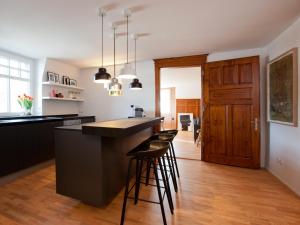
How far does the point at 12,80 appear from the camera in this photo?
12.2 feet

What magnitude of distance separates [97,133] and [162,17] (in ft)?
5.83

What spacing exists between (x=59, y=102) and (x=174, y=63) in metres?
3.28

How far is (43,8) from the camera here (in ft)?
6.71

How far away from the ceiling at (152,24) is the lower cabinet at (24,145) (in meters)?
1.60

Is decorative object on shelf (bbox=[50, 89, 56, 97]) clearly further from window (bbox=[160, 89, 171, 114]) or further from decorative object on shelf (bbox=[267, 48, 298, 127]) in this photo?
window (bbox=[160, 89, 171, 114])

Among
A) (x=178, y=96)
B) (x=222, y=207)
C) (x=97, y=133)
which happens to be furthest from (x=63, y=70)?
(x=178, y=96)

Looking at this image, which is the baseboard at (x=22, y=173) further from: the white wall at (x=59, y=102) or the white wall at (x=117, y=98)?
the white wall at (x=117, y=98)

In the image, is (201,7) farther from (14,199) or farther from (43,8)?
(14,199)

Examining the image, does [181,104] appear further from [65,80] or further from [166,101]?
[65,80]

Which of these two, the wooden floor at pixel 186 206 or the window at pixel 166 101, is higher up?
the window at pixel 166 101

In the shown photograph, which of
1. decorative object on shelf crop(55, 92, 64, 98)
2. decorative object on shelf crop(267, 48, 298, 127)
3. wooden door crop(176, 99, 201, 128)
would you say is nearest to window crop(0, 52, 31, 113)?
decorative object on shelf crop(55, 92, 64, 98)

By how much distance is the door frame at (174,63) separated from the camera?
3.80m

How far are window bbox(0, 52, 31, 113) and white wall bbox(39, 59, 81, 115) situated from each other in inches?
16.9

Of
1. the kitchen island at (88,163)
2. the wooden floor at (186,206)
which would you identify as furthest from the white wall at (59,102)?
the kitchen island at (88,163)
